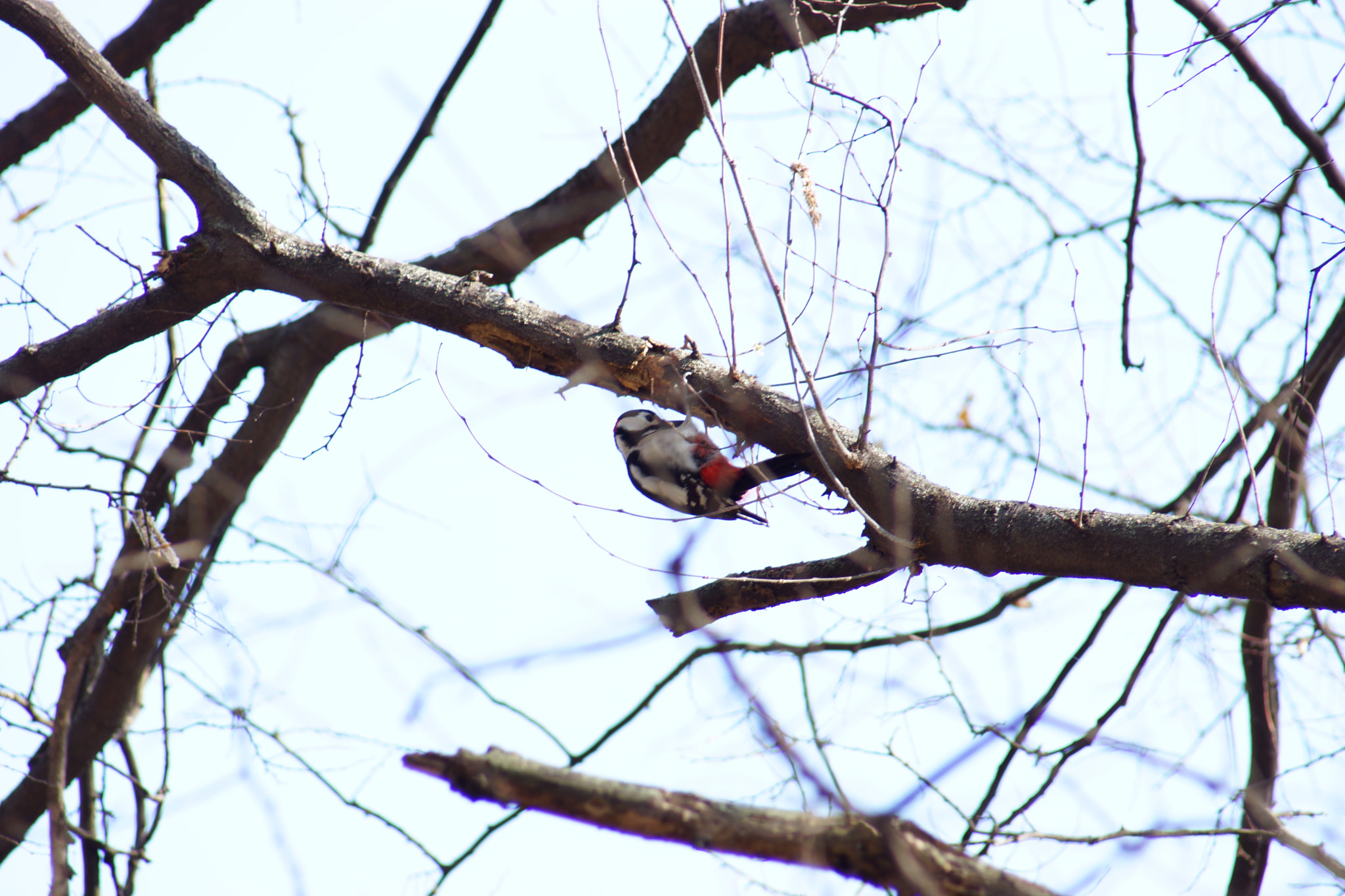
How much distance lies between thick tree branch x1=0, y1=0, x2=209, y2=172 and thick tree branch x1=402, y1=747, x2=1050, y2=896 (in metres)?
4.41

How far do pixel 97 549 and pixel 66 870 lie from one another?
4.30 feet

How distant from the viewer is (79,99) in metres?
4.48

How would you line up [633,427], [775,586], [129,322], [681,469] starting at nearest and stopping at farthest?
[775,586], [129,322], [681,469], [633,427]

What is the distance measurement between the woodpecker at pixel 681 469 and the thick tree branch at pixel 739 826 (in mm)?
2010

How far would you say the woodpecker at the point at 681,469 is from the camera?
395cm

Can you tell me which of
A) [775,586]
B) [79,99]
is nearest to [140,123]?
[79,99]

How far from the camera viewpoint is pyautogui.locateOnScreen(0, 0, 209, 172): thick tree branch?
452 cm

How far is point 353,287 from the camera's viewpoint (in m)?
3.30

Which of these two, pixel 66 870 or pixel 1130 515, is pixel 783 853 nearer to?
pixel 1130 515

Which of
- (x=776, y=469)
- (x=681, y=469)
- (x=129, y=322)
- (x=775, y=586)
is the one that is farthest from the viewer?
(x=681, y=469)

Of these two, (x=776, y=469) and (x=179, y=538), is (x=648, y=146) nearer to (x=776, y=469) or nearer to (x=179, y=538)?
(x=776, y=469)

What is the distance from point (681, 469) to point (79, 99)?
10.7 feet

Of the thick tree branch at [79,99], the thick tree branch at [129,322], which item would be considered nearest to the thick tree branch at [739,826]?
the thick tree branch at [129,322]

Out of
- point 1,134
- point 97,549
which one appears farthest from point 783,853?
point 1,134
